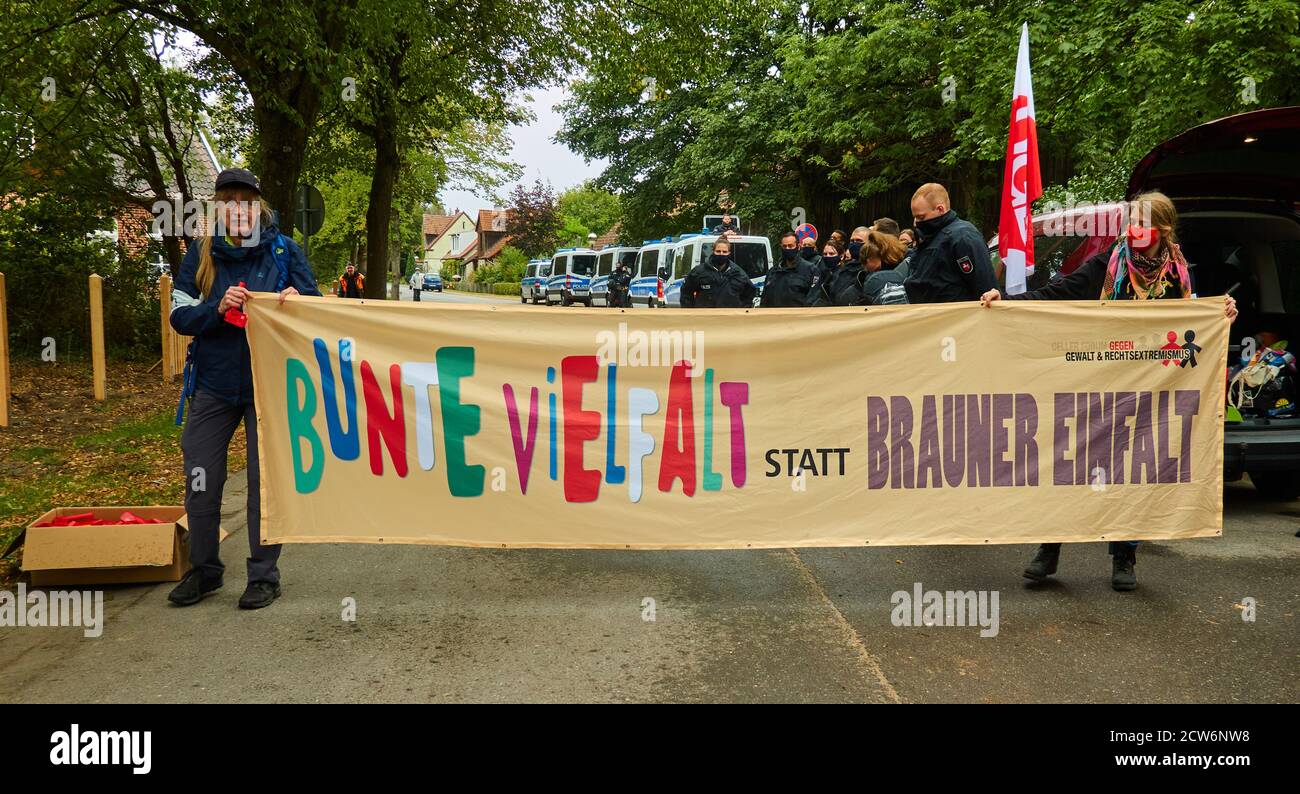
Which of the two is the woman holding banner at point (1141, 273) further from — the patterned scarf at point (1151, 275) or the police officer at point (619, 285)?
the police officer at point (619, 285)

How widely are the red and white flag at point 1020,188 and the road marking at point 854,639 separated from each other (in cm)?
201

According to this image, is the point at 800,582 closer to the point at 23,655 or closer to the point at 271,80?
the point at 23,655

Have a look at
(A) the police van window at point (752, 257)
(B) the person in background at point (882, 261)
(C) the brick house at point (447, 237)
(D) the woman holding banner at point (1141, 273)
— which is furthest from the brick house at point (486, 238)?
(D) the woman holding banner at point (1141, 273)

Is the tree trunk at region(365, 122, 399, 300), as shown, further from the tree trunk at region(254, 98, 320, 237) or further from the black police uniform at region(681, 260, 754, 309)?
the black police uniform at region(681, 260, 754, 309)

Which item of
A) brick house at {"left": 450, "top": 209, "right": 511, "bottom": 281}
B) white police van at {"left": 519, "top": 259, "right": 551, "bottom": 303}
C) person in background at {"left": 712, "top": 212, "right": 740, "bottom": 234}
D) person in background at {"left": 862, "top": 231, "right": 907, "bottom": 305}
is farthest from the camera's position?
brick house at {"left": 450, "top": 209, "right": 511, "bottom": 281}

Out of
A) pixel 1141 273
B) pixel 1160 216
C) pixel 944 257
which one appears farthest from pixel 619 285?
pixel 1160 216

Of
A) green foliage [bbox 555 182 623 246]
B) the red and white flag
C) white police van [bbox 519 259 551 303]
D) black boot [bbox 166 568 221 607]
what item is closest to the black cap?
black boot [bbox 166 568 221 607]

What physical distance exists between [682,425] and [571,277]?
113ft

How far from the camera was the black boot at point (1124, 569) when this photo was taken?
5047mm

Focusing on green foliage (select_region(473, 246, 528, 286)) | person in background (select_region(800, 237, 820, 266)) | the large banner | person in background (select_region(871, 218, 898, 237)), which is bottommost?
the large banner

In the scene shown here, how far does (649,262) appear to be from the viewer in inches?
1014

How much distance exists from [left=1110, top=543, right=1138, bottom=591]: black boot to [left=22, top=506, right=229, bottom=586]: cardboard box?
16.2 feet

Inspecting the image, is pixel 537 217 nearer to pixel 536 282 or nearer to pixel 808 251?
pixel 536 282

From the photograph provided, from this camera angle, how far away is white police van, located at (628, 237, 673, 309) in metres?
23.7
